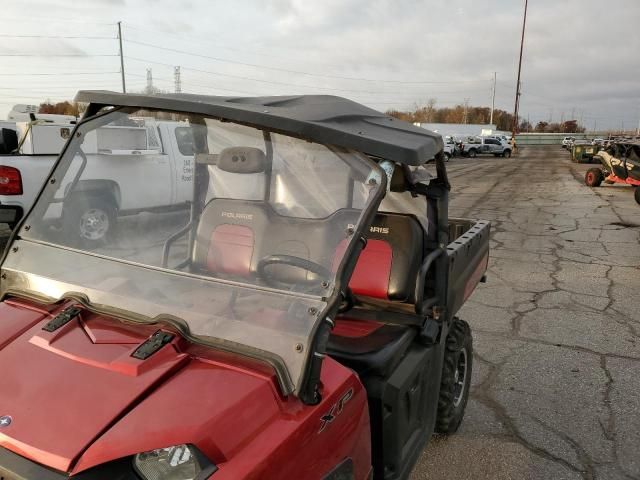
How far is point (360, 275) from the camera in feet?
9.57

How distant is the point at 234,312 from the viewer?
67.0 inches

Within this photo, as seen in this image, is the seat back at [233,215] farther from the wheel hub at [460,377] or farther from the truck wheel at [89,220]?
the wheel hub at [460,377]

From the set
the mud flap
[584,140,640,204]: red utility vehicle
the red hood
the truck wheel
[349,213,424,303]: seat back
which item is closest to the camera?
the red hood

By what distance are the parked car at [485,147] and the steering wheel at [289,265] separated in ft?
135

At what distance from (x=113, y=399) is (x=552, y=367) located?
11.7 ft

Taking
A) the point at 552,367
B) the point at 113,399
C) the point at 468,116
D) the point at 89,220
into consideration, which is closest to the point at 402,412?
the point at 113,399

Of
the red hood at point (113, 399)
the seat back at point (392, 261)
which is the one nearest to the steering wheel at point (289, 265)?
the red hood at point (113, 399)

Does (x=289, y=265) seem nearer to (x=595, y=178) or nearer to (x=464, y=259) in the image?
(x=464, y=259)

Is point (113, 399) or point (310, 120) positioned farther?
point (310, 120)

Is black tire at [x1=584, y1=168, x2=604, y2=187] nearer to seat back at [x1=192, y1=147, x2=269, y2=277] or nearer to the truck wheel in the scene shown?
seat back at [x1=192, y1=147, x2=269, y2=277]

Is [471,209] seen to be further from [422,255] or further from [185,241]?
[185,241]

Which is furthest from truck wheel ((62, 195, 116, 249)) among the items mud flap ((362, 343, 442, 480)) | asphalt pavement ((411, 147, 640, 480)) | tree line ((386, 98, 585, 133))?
tree line ((386, 98, 585, 133))

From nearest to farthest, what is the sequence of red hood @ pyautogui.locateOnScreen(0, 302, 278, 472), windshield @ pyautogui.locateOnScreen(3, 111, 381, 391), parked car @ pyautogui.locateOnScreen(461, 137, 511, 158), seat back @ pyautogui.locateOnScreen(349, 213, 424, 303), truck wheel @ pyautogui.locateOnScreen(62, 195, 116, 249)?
1. red hood @ pyautogui.locateOnScreen(0, 302, 278, 472)
2. windshield @ pyautogui.locateOnScreen(3, 111, 381, 391)
3. truck wheel @ pyautogui.locateOnScreen(62, 195, 116, 249)
4. seat back @ pyautogui.locateOnScreen(349, 213, 424, 303)
5. parked car @ pyautogui.locateOnScreen(461, 137, 511, 158)

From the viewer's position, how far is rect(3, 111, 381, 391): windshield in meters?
1.69
